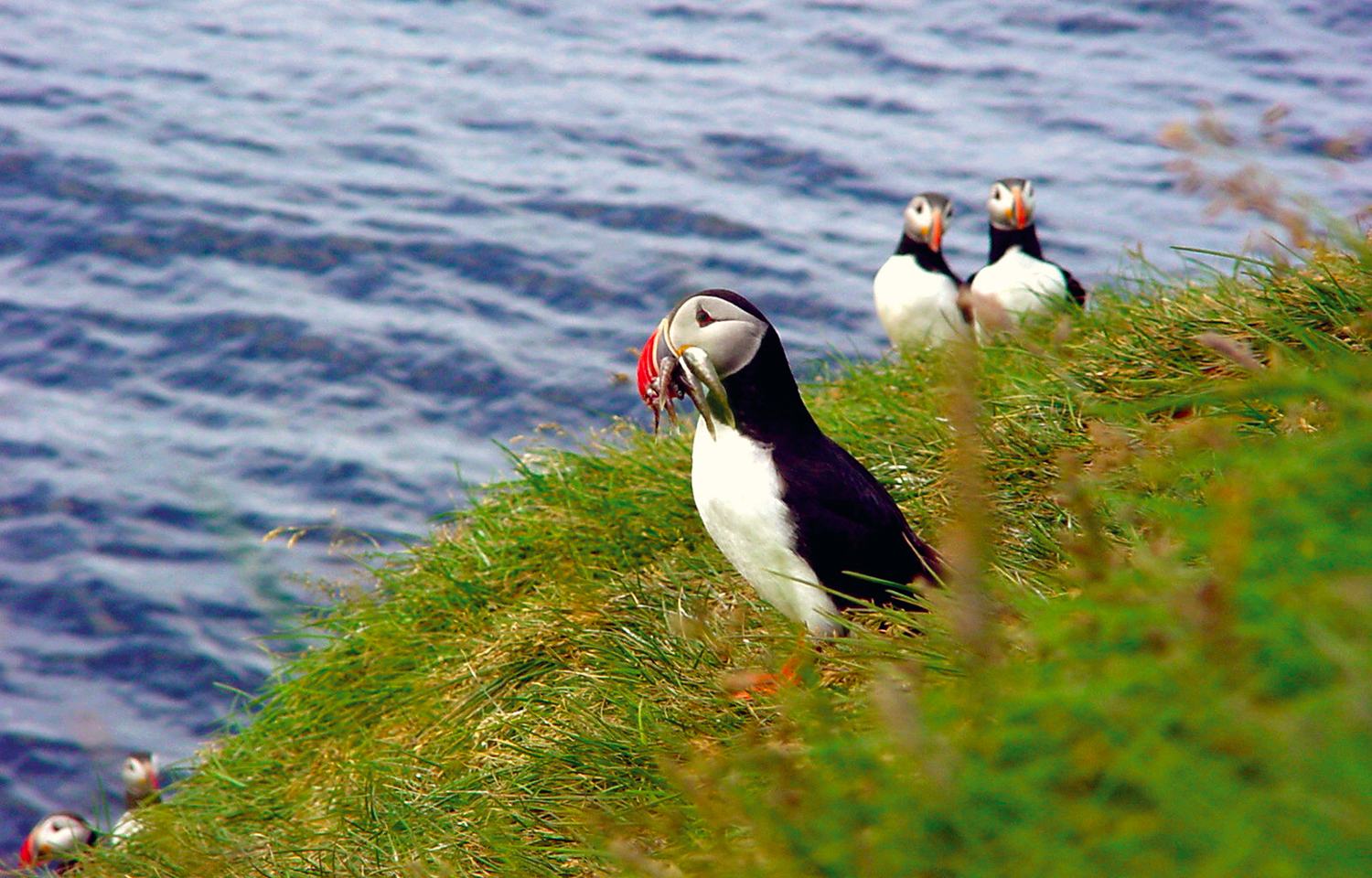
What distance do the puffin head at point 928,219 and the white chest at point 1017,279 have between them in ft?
1.39

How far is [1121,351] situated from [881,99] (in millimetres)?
10367

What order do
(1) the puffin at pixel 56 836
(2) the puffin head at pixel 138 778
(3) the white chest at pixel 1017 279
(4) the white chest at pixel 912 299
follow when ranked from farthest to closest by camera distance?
(4) the white chest at pixel 912 299 → (3) the white chest at pixel 1017 279 → (2) the puffin head at pixel 138 778 → (1) the puffin at pixel 56 836

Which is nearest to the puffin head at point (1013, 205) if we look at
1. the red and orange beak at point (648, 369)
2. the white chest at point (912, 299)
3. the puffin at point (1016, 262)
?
the puffin at point (1016, 262)

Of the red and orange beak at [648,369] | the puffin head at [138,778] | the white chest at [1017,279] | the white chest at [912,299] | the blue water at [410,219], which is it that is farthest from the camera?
the blue water at [410,219]

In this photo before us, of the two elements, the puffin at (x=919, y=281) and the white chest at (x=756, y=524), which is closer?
the white chest at (x=756, y=524)

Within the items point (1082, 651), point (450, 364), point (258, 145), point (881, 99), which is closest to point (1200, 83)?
point (881, 99)

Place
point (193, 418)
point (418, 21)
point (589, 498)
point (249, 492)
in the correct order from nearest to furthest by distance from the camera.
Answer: point (589, 498) → point (249, 492) → point (193, 418) → point (418, 21)

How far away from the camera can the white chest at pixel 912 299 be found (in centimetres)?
736

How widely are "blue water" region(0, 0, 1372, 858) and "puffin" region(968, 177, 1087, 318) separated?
0.86 m

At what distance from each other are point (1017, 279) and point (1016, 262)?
0.23 meters

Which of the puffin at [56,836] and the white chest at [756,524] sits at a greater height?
the white chest at [756,524]

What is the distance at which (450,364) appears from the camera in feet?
33.6

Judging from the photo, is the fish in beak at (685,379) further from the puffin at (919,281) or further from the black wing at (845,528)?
the puffin at (919,281)

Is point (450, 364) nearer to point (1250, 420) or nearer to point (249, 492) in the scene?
point (249, 492)
